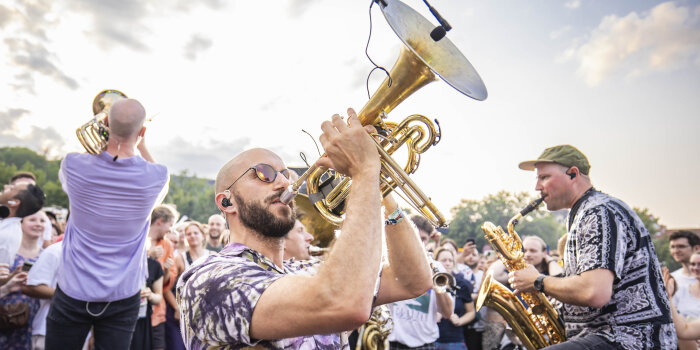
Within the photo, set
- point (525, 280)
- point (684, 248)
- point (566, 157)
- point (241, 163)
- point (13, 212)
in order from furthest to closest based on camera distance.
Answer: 1. point (684, 248)
2. point (13, 212)
3. point (566, 157)
4. point (525, 280)
5. point (241, 163)

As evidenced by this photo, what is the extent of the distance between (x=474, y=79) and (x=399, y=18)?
0.56 metres

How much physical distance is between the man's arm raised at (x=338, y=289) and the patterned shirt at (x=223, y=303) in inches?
2.2

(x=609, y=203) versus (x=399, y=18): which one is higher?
(x=609, y=203)

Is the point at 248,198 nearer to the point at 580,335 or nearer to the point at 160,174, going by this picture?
the point at 160,174

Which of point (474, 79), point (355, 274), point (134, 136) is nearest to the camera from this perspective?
point (355, 274)

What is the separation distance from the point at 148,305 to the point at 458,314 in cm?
499

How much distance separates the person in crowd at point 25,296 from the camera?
15.4 ft

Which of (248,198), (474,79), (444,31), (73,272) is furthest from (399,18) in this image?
(73,272)

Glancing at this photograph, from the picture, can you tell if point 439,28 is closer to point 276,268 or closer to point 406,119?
point 406,119

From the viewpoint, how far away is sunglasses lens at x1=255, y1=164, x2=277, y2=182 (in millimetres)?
2340

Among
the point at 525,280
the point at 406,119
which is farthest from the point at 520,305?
the point at 406,119

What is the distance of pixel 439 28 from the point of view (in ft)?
7.38

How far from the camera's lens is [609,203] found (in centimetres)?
353

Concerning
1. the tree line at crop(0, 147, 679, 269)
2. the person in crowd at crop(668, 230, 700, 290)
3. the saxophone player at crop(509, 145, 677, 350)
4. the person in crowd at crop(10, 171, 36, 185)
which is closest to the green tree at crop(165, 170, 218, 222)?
the tree line at crop(0, 147, 679, 269)
